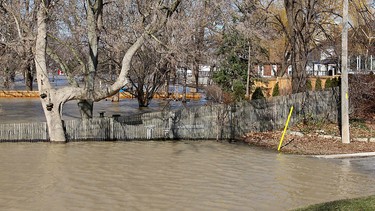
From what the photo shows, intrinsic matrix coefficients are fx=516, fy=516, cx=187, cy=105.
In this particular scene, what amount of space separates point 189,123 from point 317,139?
5.03 metres

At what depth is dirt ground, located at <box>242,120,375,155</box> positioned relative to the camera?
18172 millimetres

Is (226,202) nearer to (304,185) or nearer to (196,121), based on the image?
(304,185)

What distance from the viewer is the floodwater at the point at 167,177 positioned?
35.6 feet

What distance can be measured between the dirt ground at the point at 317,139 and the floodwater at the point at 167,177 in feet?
3.85

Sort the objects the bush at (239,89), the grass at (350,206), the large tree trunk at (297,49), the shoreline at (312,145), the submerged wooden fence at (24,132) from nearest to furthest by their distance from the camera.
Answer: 1. the grass at (350,206)
2. the shoreline at (312,145)
3. the submerged wooden fence at (24,132)
4. the large tree trunk at (297,49)
5. the bush at (239,89)

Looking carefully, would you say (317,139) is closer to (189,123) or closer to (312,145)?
(312,145)

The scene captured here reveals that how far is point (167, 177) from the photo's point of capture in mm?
13492

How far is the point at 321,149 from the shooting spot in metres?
18.3

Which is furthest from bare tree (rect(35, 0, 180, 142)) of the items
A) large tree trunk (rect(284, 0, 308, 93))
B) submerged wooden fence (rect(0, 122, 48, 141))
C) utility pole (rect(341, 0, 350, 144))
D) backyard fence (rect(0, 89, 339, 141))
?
large tree trunk (rect(284, 0, 308, 93))

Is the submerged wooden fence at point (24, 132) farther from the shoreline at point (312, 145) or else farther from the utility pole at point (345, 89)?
the utility pole at point (345, 89)

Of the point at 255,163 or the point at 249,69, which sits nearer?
the point at 255,163

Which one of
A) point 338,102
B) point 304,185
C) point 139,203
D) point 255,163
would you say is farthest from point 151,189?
point 338,102

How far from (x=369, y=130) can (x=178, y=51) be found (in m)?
8.72

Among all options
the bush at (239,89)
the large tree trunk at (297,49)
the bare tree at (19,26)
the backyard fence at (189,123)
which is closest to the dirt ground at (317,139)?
the backyard fence at (189,123)
